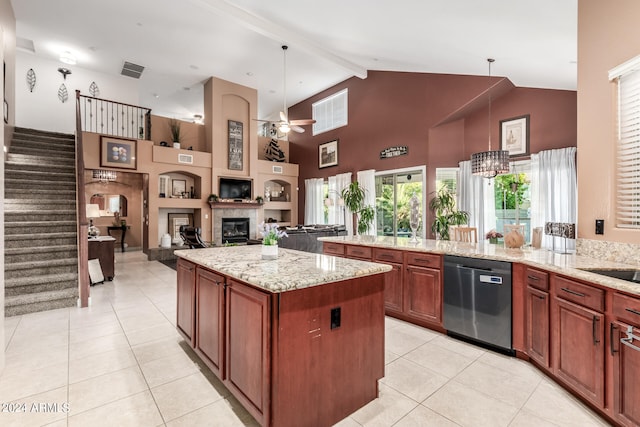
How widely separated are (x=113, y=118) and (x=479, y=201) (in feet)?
35.3

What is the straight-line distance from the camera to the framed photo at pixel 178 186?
9.62 metres

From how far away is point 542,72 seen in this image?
16.3ft

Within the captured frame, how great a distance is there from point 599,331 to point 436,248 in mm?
1486

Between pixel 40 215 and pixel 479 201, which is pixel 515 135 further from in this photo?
pixel 40 215

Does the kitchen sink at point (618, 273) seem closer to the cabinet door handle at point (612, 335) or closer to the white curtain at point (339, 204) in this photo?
the cabinet door handle at point (612, 335)

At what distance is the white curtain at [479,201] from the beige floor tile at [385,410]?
5717mm

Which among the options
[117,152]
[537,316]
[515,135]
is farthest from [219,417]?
[117,152]

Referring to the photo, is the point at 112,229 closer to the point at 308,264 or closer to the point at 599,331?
the point at 308,264

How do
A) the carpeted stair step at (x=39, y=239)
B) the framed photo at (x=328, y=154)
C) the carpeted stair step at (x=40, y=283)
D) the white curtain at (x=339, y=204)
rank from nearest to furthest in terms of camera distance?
the carpeted stair step at (x=40, y=283), the carpeted stair step at (x=39, y=239), the white curtain at (x=339, y=204), the framed photo at (x=328, y=154)

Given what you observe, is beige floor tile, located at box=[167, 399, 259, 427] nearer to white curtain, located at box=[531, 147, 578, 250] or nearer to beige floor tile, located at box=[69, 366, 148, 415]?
beige floor tile, located at box=[69, 366, 148, 415]

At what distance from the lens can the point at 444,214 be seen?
7.18 meters

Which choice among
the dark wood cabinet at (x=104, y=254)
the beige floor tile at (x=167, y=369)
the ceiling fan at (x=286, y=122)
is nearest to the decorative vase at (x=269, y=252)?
the beige floor tile at (x=167, y=369)

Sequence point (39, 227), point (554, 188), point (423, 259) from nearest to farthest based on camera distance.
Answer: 1. point (423, 259)
2. point (39, 227)
3. point (554, 188)

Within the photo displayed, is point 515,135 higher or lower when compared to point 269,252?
higher
